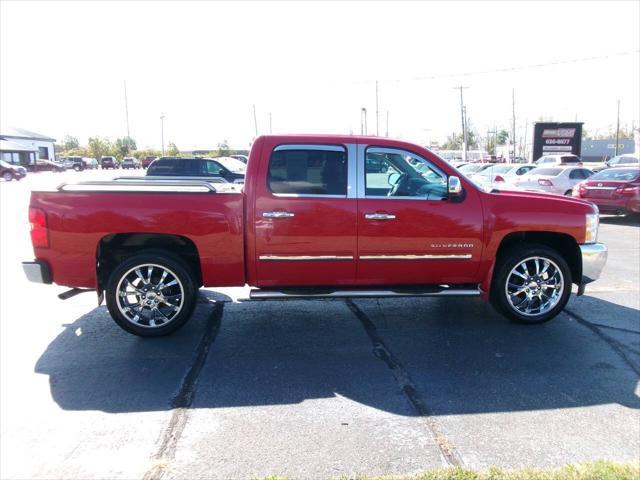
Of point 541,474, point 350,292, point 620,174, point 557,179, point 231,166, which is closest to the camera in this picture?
point 541,474

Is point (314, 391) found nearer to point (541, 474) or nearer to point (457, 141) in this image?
point (541, 474)

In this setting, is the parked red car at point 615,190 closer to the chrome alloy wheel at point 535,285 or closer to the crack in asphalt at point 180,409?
the chrome alloy wheel at point 535,285

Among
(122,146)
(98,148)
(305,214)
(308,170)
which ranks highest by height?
(122,146)

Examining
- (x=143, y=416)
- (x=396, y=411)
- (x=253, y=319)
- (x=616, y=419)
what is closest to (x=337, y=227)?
(x=253, y=319)

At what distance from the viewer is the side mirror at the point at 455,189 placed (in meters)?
5.26

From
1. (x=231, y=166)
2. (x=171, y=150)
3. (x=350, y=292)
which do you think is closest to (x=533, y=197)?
(x=350, y=292)

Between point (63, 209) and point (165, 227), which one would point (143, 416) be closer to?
point (165, 227)

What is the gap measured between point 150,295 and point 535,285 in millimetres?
4008

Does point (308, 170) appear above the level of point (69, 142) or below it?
below

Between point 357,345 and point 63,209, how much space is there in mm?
3084

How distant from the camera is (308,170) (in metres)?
5.29

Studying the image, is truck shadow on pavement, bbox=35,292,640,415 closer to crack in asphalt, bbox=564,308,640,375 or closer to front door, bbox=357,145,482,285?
crack in asphalt, bbox=564,308,640,375

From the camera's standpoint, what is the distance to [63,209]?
497 cm

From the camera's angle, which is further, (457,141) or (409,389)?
(457,141)
